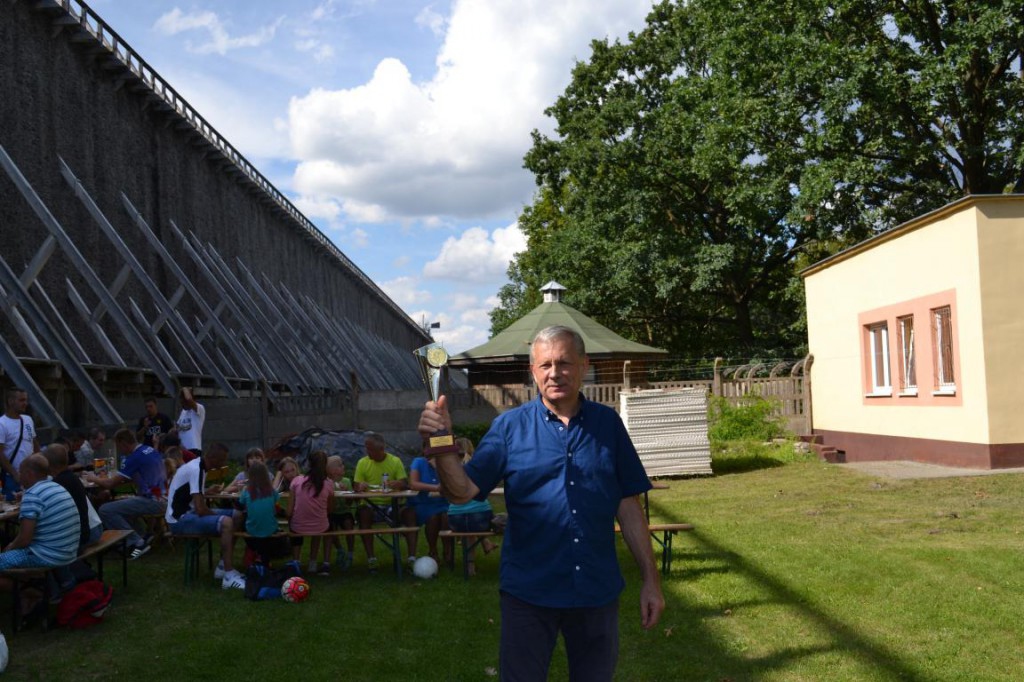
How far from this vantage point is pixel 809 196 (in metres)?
26.1

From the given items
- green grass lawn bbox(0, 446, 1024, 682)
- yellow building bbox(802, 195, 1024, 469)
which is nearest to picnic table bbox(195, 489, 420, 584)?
green grass lawn bbox(0, 446, 1024, 682)

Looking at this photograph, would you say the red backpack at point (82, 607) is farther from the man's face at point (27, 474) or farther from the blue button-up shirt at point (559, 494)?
the blue button-up shirt at point (559, 494)

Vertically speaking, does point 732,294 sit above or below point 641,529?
above

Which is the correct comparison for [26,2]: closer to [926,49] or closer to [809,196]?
[809,196]

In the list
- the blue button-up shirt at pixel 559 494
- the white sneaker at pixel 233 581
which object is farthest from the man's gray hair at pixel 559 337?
the white sneaker at pixel 233 581

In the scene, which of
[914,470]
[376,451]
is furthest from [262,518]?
[914,470]

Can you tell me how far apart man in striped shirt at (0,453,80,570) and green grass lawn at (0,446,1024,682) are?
0.60 meters

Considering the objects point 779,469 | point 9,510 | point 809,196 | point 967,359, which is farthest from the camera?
point 809,196

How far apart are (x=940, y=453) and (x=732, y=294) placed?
21082 millimetres

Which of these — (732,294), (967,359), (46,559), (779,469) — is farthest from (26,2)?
(732,294)

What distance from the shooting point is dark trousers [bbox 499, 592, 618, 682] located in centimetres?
380

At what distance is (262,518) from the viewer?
966 cm

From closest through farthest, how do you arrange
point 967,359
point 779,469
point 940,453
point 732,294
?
point 967,359, point 940,453, point 779,469, point 732,294

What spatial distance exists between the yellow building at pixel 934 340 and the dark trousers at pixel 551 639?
13.5 metres
